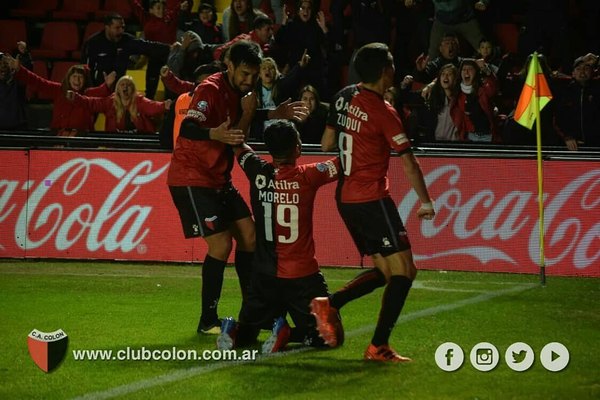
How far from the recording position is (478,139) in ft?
48.5

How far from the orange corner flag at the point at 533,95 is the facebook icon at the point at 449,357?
194 inches

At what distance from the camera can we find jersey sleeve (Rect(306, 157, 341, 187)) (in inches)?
323

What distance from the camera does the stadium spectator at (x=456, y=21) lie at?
52.5ft

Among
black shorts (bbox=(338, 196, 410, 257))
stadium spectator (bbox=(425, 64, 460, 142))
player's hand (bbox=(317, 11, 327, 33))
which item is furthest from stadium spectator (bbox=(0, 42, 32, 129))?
black shorts (bbox=(338, 196, 410, 257))

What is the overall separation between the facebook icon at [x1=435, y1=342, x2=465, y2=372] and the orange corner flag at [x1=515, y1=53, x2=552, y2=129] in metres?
4.93

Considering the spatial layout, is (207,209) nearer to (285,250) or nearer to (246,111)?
(246,111)

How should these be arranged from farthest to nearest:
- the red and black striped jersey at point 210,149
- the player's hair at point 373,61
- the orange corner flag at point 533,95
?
the orange corner flag at point 533,95, the red and black striped jersey at point 210,149, the player's hair at point 373,61

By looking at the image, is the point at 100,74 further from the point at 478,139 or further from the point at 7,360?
the point at 7,360

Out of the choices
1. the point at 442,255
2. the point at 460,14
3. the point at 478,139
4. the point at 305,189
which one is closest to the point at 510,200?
the point at 442,255

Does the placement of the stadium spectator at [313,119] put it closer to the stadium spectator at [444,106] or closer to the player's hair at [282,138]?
the stadium spectator at [444,106]

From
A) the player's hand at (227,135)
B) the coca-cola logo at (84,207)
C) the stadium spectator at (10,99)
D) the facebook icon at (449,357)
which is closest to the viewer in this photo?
the facebook icon at (449,357)

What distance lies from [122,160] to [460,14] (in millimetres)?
5165

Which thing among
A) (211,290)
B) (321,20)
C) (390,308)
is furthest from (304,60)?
(390,308)

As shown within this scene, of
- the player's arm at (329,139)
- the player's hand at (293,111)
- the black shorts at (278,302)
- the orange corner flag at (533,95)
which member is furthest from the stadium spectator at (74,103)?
the player's arm at (329,139)
